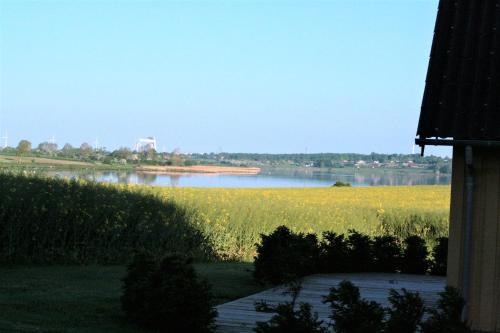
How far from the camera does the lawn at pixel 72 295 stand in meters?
8.01

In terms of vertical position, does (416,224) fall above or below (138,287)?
below

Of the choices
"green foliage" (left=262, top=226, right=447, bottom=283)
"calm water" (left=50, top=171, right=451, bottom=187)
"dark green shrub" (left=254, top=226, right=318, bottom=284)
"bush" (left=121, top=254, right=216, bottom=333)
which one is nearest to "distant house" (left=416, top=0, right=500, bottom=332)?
"bush" (left=121, top=254, right=216, bottom=333)

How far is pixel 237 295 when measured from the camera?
36.1ft

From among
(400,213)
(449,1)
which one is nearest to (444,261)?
(449,1)

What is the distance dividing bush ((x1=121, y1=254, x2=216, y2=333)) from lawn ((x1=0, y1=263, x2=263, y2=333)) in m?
0.21

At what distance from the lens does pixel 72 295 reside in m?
9.96

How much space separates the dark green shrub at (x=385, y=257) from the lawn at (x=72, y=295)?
2552 mm

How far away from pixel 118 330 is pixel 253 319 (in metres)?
1.64

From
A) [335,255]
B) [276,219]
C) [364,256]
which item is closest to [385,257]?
[364,256]

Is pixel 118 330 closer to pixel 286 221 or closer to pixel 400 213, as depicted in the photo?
pixel 286 221

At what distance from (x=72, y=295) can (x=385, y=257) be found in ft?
22.7

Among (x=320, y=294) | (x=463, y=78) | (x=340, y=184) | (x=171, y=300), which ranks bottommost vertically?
(x=320, y=294)

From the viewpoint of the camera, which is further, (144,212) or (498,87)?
(144,212)

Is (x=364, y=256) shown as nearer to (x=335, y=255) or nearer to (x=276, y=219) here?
(x=335, y=255)
